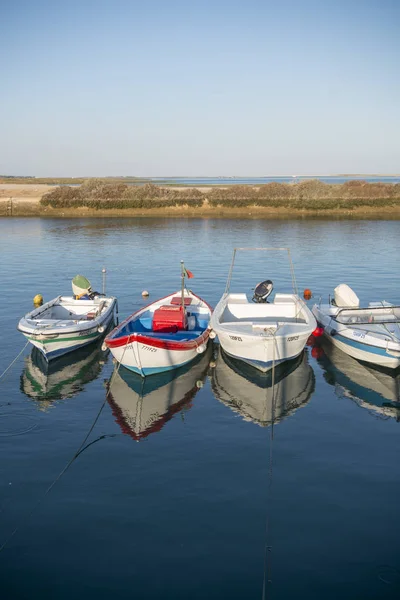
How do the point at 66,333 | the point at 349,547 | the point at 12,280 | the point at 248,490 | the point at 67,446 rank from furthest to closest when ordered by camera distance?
the point at 12,280
the point at 66,333
the point at 67,446
the point at 248,490
the point at 349,547

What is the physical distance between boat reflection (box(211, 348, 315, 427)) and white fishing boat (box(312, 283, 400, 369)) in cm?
198

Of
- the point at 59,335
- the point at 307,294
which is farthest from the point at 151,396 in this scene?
the point at 307,294

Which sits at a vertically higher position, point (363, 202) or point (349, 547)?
point (363, 202)

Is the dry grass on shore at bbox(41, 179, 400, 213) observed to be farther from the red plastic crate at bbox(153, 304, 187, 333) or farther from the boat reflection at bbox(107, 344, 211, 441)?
the boat reflection at bbox(107, 344, 211, 441)

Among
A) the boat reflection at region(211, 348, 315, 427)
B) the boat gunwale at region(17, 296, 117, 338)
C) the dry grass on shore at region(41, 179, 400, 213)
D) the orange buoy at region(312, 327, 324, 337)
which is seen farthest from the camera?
the dry grass on shore at region(41, 179, 400, 213)

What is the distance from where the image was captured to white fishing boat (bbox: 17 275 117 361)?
69.6 ft

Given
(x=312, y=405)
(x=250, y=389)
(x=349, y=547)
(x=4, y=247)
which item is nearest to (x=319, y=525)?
(x=349, y=547)

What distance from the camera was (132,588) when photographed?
988 centimetres

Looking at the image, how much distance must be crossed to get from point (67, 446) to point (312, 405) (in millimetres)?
8209

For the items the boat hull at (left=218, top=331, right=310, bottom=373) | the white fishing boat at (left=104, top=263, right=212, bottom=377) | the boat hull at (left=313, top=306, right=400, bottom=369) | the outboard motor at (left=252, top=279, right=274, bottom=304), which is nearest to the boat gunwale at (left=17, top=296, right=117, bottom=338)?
the white fishing boat at (left=104, top=263, right=212, bottom=377)

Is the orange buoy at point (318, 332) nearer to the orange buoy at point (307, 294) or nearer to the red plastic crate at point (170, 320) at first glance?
the red plastic crate at point (170, 320)

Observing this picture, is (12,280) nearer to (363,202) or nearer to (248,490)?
(248,490)

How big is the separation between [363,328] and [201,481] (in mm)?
11903

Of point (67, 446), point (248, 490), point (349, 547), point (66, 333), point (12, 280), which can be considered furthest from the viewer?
point (12, 280)
